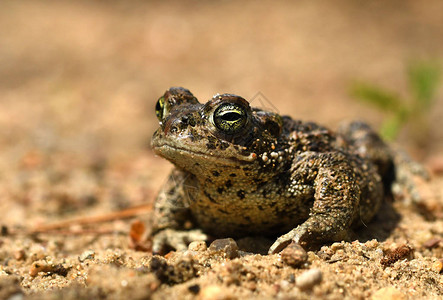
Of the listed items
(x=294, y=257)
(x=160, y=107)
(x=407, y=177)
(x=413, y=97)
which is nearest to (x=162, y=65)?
(x=413, y=97)

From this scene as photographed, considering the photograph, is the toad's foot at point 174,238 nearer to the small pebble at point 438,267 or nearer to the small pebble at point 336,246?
the small pebble at point 336,246

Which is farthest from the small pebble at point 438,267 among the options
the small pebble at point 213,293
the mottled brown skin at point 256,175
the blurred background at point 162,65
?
the blurred background at point 162,65

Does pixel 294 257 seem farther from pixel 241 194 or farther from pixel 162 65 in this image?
pixel 162 65

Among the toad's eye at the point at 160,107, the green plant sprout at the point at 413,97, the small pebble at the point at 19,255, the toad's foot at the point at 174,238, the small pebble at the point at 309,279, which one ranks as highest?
the green plant sprout at the point at 413,97

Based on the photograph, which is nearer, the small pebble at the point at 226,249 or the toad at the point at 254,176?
the small pebble at the point at 226,249

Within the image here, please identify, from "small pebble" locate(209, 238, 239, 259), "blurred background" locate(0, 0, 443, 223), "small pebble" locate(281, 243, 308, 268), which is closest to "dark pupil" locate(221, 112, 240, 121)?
"small pebble" locate(209, 238, 239, 259)
